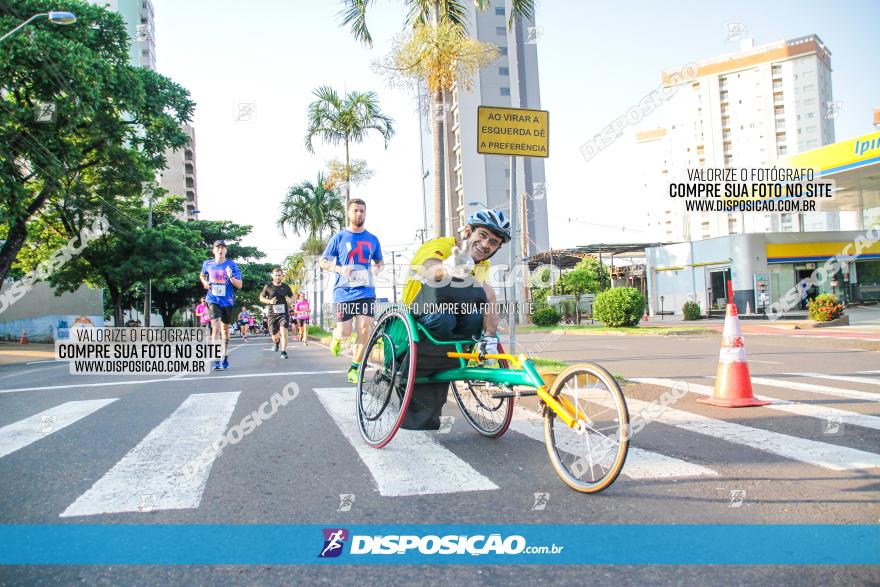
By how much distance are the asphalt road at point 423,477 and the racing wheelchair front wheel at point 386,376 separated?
0.17 meters

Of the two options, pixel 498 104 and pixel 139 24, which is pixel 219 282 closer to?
pixel 498 104

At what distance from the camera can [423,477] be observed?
11.6ft

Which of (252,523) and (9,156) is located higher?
(9,156)

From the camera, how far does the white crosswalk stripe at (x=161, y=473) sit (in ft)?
10.2

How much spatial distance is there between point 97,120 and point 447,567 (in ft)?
85.6

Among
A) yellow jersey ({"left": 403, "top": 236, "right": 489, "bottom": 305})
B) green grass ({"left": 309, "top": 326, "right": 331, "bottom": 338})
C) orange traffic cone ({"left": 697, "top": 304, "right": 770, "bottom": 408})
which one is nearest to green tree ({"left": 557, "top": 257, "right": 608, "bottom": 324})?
green grass ({"left": 309, "top": 326, "right": 331, "bottom": 338})

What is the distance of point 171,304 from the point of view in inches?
2186

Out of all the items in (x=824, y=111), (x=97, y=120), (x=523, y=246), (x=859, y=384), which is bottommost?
(x=859, y=384)

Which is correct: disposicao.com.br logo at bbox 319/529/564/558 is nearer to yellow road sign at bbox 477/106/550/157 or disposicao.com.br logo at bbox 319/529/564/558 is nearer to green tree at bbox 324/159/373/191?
yellow road sign at bbox 477/106/550/157

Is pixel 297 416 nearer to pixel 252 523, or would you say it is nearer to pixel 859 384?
pixel 252 523

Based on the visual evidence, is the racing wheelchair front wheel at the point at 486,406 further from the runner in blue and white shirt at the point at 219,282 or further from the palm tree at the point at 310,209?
the palm tree at the point at 310,209

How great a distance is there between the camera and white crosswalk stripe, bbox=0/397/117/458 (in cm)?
468

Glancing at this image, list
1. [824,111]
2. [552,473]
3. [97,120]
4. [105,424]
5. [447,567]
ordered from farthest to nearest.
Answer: [824,111]
[97,120]
[105,424]
[552,473]
[447,567]

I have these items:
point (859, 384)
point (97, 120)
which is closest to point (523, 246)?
point (97, 120)
